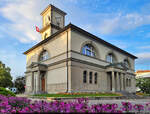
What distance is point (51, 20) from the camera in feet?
107

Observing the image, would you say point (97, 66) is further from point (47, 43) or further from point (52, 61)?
point (47, 43)

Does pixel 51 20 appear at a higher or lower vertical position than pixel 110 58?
higher

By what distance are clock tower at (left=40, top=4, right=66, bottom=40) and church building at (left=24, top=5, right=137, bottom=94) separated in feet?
0.73

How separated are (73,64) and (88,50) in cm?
529

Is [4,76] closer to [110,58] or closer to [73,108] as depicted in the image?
[110,58]

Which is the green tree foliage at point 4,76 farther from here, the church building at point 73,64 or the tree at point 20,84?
the church building at point 73,64

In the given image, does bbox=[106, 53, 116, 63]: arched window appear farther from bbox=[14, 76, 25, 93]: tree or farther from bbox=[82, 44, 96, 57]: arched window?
bbox=[14, 76, 25, 93]: tree

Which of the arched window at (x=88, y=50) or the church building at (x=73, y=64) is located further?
the arched window at (x=88, y=50)

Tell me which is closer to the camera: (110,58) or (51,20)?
(110,58)

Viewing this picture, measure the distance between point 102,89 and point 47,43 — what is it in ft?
43.9

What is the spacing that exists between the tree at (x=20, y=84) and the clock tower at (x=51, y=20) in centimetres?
1964

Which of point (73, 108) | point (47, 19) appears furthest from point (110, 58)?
point (73, 108)

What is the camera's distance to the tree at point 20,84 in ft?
147

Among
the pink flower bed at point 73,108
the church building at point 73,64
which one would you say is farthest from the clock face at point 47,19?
the pink flower bed at point 73,108
